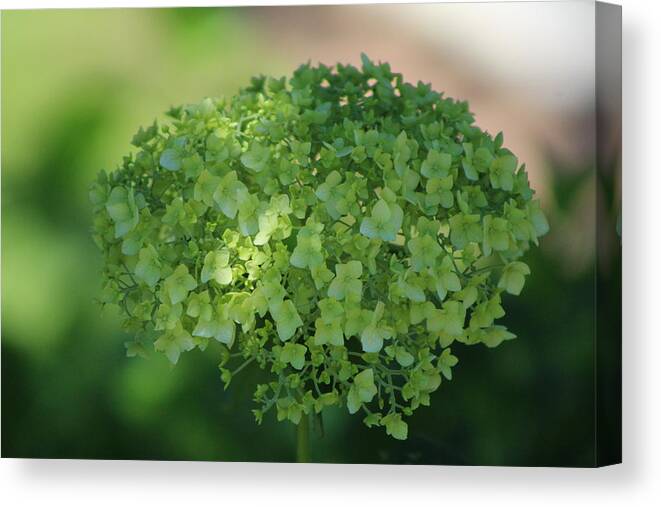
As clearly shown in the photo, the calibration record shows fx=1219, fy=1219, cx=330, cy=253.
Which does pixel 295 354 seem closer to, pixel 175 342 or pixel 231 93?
pixel 175 342

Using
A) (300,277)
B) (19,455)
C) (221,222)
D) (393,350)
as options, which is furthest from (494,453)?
(19,455)

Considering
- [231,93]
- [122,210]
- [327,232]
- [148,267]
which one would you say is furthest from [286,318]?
[231,93]

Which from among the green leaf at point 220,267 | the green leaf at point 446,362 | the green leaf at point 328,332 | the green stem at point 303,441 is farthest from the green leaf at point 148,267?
the green leaf at point 446,362

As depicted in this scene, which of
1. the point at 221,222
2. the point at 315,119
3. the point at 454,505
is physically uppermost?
the point at 315,119

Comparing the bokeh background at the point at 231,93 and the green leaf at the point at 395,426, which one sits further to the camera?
the bokeh background at the point at 231,93

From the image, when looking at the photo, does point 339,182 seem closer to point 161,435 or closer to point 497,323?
point 497,323

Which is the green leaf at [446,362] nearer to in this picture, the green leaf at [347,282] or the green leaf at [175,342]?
the green leaf at [347,282]

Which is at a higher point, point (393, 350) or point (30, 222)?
point (30, 222)

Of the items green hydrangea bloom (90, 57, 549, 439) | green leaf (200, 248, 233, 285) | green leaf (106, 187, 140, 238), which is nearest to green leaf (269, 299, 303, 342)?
green hydrangea bloom (90, 57, 549, 439)
